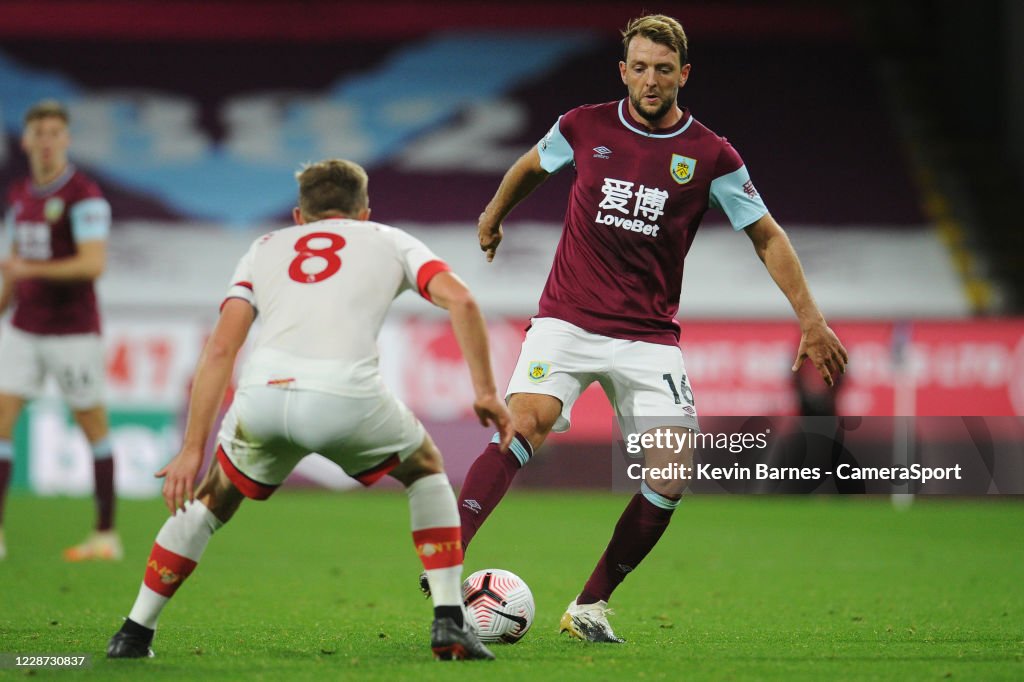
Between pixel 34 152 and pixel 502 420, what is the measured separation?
5.11 meters

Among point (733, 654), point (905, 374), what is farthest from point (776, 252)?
point (905, 374)

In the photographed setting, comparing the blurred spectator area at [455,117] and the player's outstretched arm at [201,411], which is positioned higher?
the blurred spectator area at [455,117]

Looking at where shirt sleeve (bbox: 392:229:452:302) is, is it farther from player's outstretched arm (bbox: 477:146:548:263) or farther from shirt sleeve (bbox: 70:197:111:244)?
shirt sleeve (bbox: 70:197:111:244)

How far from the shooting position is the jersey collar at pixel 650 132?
222 inches

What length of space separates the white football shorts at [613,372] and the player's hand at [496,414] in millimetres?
995

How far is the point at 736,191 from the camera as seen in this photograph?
18.3 ft

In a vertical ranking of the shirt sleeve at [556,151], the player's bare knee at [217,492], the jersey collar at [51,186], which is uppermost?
the jersey collar at [51,186]

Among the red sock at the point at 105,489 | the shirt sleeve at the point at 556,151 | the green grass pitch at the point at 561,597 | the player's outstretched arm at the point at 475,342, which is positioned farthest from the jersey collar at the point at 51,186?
the player's outstretched arm at the point at 475,342

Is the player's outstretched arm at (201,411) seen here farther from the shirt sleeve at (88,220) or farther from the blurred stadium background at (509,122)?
the blurred stadium background at (509,122)

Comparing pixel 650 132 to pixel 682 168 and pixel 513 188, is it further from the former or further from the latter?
pixel 513 188

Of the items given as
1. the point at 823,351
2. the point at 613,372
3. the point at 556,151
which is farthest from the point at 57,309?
the point at 823,351

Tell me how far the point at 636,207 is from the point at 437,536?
5.21 feet

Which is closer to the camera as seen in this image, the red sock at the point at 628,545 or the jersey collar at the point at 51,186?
the red sock at the point at 628,545

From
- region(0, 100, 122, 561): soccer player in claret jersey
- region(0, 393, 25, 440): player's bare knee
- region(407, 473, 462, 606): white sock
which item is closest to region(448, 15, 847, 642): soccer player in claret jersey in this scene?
region(407, 473, 462, 606): white sock
